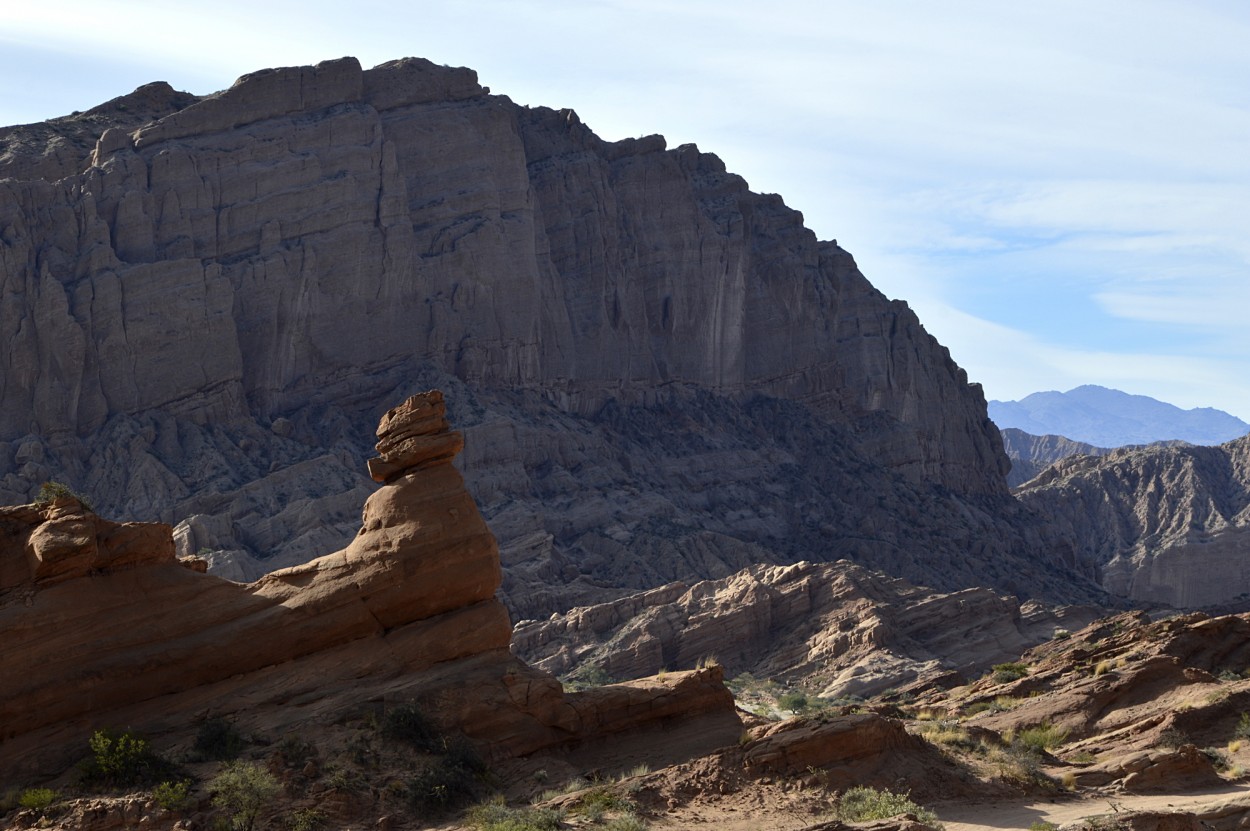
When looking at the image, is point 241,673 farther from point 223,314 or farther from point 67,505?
point 223,314

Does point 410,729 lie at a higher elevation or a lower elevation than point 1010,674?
higher

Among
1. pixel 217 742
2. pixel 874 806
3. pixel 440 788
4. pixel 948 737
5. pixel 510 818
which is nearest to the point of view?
pixel 510 818

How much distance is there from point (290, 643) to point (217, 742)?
3.32 m

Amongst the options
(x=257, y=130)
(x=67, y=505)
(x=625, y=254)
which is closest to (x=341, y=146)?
(x=257, y=130)

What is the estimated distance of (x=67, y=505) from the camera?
129 feet

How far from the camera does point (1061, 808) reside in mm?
36656

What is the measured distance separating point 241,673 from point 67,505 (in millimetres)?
5180

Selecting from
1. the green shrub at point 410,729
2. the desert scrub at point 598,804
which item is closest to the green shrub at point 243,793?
the green shrub at point 410,729

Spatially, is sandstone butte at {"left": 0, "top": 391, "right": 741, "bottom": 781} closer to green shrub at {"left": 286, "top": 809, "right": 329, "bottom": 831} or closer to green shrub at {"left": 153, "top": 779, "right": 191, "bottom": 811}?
green shrub at {"left": 153, "top": 779, "right": 191, "bottom": 811}

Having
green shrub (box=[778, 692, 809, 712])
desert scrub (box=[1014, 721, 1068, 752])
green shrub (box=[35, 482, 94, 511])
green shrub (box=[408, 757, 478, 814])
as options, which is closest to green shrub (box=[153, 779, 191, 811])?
green shrub (box=[408, 757, 478, 814])

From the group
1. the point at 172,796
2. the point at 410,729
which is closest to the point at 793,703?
the point at 410,729

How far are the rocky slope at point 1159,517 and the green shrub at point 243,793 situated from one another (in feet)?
Result: 385

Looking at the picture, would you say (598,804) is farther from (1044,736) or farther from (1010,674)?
(1010,674)

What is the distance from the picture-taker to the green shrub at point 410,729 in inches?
1448
